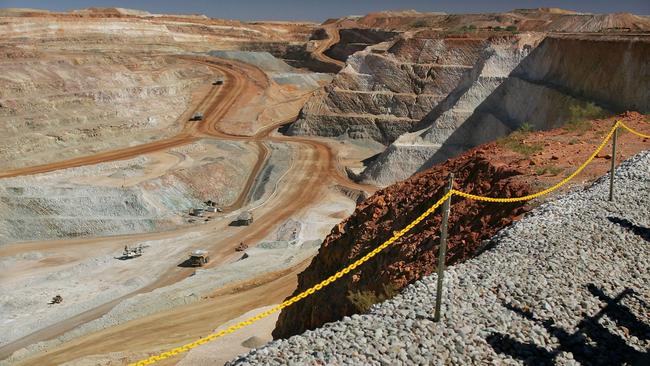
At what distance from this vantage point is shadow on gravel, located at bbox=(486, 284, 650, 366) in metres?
7.11

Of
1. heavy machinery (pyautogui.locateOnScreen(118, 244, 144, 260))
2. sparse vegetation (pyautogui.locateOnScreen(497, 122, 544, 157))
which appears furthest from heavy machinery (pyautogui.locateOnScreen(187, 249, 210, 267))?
sparse vegetation (pyautogui.locateOnScreen(497, 122, 544, 157))

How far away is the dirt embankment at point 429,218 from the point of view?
37.0 feet

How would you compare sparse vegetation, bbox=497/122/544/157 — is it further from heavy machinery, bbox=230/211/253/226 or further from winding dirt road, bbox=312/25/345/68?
winding dirt road, bbox=312/25/345/68

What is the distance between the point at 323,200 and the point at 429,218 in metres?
25.8

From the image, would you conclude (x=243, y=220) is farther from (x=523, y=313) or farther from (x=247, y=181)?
(x=523, y=313)

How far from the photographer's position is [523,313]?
7.84 m

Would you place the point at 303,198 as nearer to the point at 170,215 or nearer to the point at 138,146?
the point at 170,215

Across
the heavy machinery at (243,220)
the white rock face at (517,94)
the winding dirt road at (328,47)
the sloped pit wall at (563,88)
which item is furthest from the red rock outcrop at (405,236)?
the winding dirt road at (328,47)

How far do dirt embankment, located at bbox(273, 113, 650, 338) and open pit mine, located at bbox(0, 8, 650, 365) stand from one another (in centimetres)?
7

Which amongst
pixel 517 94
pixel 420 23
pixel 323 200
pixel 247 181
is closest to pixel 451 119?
pixel 517 94

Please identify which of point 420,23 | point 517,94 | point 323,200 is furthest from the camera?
point 420,23

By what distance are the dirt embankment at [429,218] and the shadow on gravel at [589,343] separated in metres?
2.50

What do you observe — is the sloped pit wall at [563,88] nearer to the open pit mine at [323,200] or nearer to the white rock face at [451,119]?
the open pit mine at [323,200]

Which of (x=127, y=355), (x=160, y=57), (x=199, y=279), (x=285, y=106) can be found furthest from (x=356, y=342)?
(x=160, y=57)
